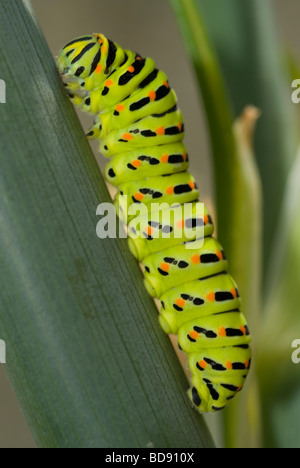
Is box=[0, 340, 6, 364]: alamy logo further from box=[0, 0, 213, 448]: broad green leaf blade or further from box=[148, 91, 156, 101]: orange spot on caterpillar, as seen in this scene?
box=[148, 91, 156, 101]: orange spot on caterpillar

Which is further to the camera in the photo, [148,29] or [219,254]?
[148,29]

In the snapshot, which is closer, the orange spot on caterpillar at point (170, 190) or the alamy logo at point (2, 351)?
the alamy logo at point (2, 351)

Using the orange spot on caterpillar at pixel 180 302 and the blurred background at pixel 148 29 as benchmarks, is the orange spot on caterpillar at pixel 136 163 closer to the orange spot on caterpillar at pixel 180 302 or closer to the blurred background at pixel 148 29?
the orange spot on caterpillar at pixel 180 302

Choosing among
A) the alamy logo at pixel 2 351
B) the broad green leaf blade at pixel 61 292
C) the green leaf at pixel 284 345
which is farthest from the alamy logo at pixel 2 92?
the green leaf at pixel 284 345

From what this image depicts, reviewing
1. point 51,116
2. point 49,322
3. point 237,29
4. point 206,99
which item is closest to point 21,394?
point 49,322

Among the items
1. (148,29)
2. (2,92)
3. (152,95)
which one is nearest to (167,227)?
(152,95)

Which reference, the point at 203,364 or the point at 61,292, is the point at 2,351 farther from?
the point at 203,364
